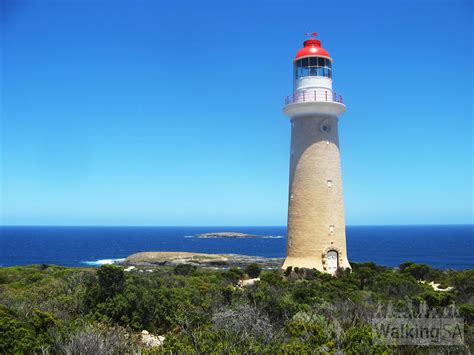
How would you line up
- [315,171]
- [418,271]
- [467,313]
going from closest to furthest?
[467,313] → [315,171] → [418,271]

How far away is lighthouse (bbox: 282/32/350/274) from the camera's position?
64.7ft

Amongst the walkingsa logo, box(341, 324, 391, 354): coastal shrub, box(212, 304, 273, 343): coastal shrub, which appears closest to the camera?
box(341, 324, 391, 354): coastal shrub

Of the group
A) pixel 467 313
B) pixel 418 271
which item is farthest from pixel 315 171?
pixel 467 313

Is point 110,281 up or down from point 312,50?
down

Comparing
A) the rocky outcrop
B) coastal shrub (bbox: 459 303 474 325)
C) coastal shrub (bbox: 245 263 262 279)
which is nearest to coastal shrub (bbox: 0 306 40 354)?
coastal shrub (bbox: 459 303 474 325)

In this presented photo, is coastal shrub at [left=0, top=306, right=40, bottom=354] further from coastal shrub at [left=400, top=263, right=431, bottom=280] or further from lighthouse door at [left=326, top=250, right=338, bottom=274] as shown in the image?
coastal shrub at [left=400, top=263, right=431, bottom=280]

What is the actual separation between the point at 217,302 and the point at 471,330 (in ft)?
19.8

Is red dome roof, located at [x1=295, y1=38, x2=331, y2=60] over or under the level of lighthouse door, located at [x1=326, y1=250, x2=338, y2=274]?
over

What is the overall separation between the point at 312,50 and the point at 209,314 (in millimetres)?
14087

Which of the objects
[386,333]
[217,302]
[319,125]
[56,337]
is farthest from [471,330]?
[319,125]

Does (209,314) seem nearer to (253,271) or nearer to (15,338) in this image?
(15,338)

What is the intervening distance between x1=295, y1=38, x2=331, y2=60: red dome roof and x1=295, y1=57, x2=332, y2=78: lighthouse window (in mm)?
204

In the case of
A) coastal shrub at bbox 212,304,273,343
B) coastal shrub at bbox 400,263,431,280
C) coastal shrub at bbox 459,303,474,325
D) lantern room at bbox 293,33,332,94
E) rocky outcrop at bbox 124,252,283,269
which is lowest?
rocky outcrop at bbox 124,252,283,269

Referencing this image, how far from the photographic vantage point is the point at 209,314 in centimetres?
1052
